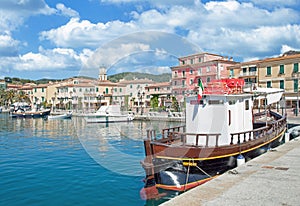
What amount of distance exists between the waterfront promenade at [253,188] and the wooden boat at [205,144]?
1.39 m

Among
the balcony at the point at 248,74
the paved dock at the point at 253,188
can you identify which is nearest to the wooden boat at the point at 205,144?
the paved dock at the point at 253,188

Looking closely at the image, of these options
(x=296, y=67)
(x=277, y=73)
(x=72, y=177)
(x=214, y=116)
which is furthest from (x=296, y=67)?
(x=72, y=177)

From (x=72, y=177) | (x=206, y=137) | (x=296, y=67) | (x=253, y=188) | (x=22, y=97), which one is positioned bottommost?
(x=72, y=177)

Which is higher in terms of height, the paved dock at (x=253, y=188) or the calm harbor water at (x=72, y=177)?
the paved dock at (x=253, y=188)

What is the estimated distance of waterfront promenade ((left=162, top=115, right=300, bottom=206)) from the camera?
626 cm

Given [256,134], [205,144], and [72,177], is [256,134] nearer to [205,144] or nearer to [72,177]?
[205,144]

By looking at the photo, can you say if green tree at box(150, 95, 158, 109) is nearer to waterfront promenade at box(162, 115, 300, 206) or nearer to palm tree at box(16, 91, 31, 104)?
waterfront promenade at box(162, 115, 300, 206)

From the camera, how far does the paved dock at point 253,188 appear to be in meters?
6.25

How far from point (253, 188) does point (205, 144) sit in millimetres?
4965

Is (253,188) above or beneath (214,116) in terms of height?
beneath

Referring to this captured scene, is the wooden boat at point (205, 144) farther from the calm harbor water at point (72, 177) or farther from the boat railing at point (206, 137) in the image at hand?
the calm harbor water at point (72, 177)

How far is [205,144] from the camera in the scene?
1209 cm

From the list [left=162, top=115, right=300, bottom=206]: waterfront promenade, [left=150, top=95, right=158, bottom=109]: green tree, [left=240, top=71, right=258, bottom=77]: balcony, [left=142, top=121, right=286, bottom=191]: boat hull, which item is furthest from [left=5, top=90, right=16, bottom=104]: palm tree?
[left=162, top=115, right=300, bottom=206]: waterfront promenade

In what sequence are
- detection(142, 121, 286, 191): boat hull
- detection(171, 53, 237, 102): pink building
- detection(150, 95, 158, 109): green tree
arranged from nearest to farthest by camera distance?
1. detection(171, 53, 237, 102): pink building
2. detection(142, 121, 286, 191): boat hull
3. detection(150, 95, 158, 109): green tree
